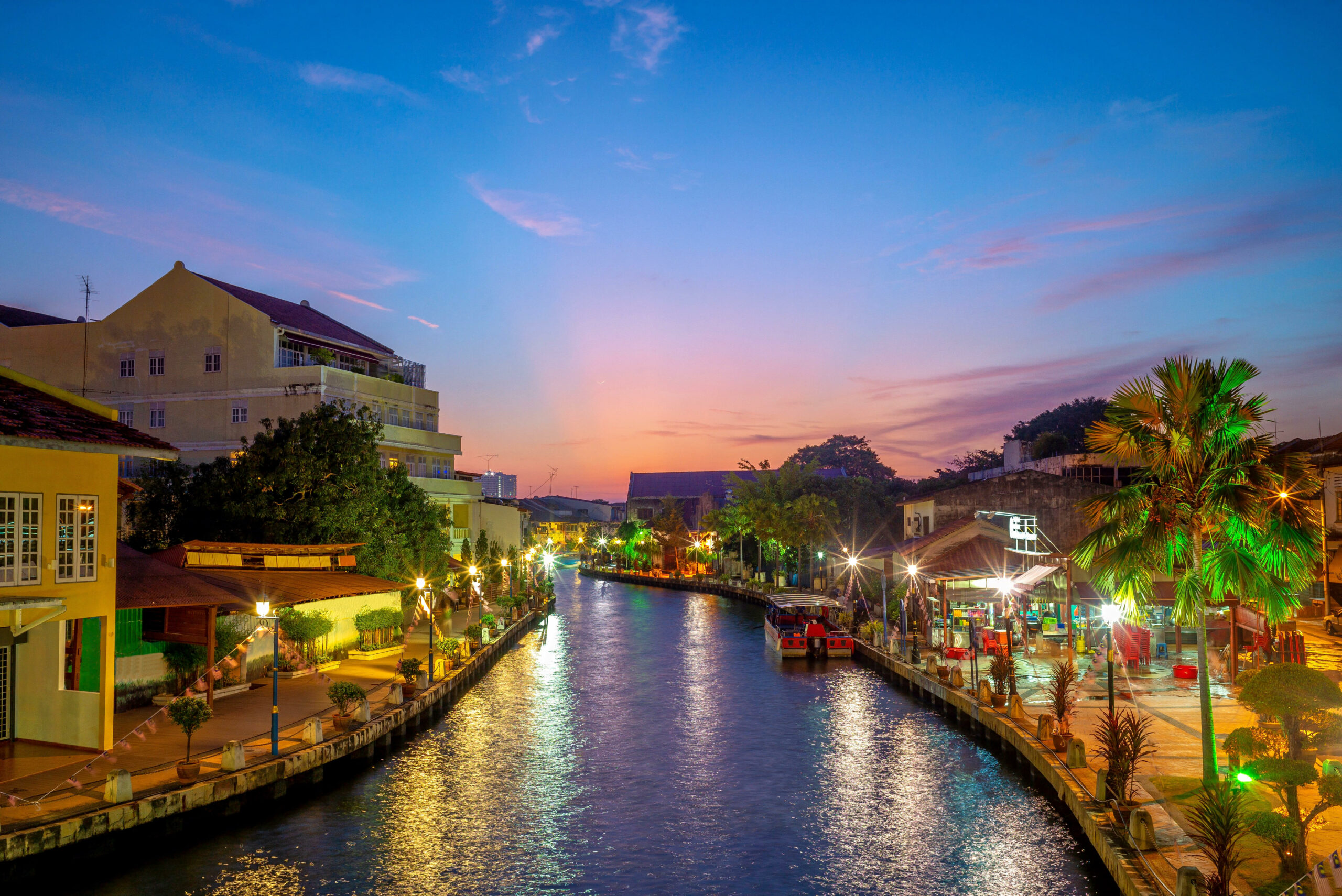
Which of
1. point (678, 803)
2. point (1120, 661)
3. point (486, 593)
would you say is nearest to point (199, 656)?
point (678, 803)

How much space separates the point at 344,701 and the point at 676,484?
109968 mm

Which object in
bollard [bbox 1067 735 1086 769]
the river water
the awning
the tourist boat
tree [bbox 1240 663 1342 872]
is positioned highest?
the awning

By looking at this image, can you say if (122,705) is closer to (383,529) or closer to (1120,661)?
(383,529)

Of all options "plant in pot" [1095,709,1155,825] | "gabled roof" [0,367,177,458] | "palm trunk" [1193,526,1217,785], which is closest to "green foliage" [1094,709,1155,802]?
"plant in pot" [1095,709,1155,825]

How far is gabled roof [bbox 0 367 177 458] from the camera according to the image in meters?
19.1

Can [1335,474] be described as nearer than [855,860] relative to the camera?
No

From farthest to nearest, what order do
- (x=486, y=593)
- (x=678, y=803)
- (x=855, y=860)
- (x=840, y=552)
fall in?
1. (x=840, y=552)
2. (x=486, y=593)
3. (x=678, y=803)
4. (x=855, y=860)

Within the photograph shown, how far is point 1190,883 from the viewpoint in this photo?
12.5m

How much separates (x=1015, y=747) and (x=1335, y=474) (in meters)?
25.4

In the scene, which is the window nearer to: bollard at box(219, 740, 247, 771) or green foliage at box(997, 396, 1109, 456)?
bollard at box(219, 740, 247, 771)

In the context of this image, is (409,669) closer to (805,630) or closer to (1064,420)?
(805,630)

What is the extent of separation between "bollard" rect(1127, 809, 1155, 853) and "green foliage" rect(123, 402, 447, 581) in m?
29.2

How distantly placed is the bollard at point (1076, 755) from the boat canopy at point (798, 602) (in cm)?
2936

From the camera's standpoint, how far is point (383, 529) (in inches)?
1631
